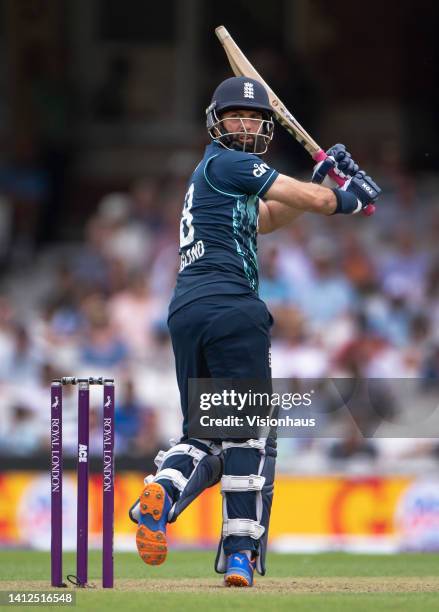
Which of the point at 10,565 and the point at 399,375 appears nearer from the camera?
the point at 10,565

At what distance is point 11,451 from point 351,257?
305cm

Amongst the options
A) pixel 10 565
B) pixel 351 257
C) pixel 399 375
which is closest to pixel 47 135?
pixel 351 257

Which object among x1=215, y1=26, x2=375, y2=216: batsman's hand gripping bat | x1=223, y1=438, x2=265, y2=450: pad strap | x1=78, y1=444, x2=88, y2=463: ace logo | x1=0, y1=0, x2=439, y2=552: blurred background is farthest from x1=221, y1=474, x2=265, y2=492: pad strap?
x1=0, y1=0, x2=439, y2=552: blurred background

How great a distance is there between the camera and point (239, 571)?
5879mm

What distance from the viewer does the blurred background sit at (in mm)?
10086

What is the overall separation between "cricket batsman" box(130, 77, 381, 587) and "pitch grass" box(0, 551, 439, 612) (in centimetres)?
26

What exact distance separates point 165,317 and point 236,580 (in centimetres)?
589

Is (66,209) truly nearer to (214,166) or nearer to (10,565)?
(10,565)

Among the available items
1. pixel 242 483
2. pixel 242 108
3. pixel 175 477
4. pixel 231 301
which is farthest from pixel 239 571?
pixel 242 108

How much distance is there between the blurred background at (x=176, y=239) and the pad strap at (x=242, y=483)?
10.5 feet

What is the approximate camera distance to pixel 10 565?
746cm

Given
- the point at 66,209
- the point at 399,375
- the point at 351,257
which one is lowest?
the point at 399,375

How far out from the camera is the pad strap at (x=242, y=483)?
5914 millimetres

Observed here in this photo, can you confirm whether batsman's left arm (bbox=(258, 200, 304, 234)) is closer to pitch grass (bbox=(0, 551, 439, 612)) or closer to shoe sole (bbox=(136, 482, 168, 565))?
shoe sole (bbox=(136, 482, 168, 565))
